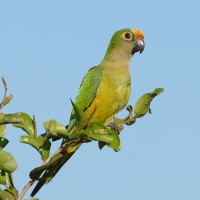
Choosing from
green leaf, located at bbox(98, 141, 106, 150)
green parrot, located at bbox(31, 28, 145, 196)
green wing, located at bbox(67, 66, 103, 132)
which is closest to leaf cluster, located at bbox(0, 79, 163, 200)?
green leaf, located at bbox(98, 141, 106, 150)

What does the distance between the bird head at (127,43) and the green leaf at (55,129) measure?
4.19 metres

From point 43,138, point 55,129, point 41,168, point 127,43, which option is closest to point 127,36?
point 127,43

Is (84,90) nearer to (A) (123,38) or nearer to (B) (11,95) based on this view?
(A) (123,38)

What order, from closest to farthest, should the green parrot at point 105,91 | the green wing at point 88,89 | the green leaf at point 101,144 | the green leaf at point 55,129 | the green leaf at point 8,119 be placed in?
the green leaf at point 8,119 < the green leaf at point 55,129 < the green leaf at point 101,144 < the green parrot at point 105,91 < the green wing at point 88,89

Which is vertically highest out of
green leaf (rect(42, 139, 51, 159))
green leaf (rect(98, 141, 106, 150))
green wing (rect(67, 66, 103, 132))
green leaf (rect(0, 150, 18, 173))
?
green wing (rect(67, 66, 103, 132))

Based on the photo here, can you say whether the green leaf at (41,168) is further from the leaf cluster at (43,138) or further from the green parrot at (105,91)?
the green parrot at (105,91)

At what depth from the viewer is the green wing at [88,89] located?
5.62m

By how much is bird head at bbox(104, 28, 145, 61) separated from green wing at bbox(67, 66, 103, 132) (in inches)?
35.7

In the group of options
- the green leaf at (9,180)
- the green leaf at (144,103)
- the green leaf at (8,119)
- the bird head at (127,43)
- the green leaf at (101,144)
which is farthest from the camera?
the bird head at (127,43)

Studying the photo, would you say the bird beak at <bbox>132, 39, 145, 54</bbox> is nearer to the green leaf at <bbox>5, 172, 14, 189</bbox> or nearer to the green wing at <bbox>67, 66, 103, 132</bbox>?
the green wing at <bbox>67, 66, 103, 132</bbox>

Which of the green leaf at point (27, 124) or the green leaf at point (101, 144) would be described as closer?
the green leaf at point (27, 124)

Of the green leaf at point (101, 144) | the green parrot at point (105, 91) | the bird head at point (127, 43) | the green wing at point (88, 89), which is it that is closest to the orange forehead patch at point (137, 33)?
the bird head at point (127, 43)

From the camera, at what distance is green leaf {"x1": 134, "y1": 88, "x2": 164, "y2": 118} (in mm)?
3360

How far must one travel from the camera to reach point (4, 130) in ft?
10.2
